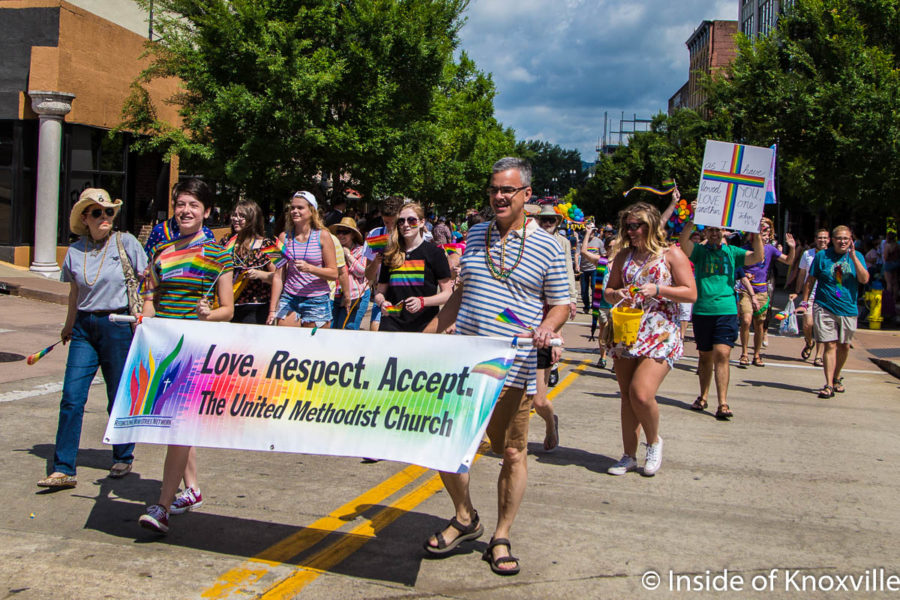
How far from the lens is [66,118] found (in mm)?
19891

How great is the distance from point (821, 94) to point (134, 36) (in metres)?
16.8

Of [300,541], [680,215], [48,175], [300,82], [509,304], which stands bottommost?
Result: [300,541]

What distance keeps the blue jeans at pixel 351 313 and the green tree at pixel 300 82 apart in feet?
30.9

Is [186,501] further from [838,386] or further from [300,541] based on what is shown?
[838,386]

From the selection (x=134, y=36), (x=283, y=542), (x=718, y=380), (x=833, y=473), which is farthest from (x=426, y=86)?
(x=283, y=542)

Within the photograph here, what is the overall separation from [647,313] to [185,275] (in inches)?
127

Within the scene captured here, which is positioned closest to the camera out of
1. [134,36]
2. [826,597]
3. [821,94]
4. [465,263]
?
[826,597]

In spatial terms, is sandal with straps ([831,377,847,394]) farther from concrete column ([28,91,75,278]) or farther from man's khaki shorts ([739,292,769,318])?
concrete column ([28,91,75,278])

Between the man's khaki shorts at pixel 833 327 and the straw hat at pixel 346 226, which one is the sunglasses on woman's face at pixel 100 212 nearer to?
the straw hat at pixel 346 226

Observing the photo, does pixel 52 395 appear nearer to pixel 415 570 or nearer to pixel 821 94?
pixel 415 570

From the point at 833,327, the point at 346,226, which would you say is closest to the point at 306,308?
the point at 346,226

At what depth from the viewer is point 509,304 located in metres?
4.42

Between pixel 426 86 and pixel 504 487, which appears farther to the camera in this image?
pixel 426 86

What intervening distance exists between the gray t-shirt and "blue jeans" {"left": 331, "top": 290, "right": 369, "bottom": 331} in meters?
3.10
